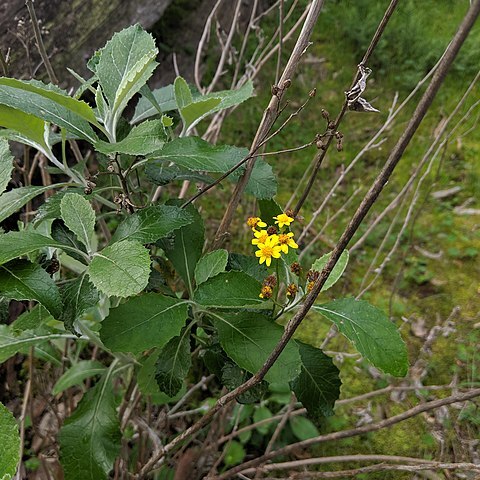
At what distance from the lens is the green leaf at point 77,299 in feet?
2.99

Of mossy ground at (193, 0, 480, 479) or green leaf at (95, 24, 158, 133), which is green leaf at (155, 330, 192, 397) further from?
mossy ground at (193, 0, 480, 479)

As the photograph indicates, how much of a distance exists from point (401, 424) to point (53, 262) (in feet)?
4.96

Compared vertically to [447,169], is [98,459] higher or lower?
higher

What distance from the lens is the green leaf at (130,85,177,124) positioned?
3.83 feet

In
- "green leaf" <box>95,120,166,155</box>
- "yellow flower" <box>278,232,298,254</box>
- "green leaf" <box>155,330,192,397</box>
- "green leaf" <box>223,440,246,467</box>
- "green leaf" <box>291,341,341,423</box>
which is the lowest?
"green leaf" <box>223,440,246,467</box>

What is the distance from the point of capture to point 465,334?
2342 millimetres

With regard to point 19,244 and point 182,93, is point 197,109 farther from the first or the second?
point 19,244

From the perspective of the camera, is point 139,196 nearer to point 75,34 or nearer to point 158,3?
point 75,34

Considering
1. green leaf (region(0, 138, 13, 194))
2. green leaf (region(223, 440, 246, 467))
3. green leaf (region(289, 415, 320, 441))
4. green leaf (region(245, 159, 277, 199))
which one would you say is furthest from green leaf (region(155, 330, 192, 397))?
green leaf (region(289, 415, 320, 441))

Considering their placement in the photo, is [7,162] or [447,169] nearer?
[7,162]

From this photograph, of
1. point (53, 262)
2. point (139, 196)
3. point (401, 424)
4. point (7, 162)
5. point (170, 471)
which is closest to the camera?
point (7, 162)

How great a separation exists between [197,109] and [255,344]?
44cm

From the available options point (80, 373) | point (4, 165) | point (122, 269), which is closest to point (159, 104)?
point (4, 165)

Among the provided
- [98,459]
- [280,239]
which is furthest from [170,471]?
[280,239]
